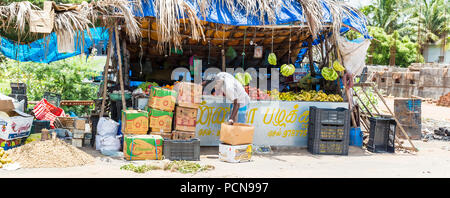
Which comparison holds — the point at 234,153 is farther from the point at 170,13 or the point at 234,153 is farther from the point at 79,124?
the point at 79,124

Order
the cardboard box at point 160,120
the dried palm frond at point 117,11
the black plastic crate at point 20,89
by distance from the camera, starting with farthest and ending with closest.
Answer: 1. the black plastic crate at point 20,89
2. the cardboard box at point 160,120
3. the dried palm frond at point 117,11

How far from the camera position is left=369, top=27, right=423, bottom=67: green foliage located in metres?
34.2

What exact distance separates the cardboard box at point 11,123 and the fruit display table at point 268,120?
3.52 metres

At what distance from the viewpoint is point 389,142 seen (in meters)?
8.63

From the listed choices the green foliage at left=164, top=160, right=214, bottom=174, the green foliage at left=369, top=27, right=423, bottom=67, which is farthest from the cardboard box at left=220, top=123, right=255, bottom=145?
the green foliage at left=369, top=27, right=423, bottom=67

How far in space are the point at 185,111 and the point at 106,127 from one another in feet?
5.41

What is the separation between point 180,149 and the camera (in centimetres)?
692

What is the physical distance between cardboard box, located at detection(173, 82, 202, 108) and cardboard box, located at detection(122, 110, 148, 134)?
30.7 inches

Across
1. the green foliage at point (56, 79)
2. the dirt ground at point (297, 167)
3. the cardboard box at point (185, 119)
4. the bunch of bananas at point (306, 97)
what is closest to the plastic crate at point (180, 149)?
the dirt ground at point (297, 167)

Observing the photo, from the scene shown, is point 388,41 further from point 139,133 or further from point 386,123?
point 139,133

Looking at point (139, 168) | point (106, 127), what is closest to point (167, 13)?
point (106, 127)

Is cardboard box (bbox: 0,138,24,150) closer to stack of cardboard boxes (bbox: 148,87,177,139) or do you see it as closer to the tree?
stack of cardboard boxes (bbox: 148,87,177,139)

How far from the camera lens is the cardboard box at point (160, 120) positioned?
7332 millimetres

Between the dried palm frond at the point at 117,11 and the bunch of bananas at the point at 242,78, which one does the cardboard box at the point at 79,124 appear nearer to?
the dried palm frond at the point at 117,11
